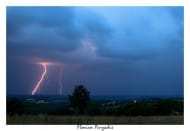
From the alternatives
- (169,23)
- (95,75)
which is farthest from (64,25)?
(169,23)

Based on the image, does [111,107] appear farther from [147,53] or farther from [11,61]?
[11,61]

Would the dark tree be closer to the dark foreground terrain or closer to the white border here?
the dark foreground terrain

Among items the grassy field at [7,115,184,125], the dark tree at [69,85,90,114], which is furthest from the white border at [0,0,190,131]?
the dark tree at [69,85,90,114]

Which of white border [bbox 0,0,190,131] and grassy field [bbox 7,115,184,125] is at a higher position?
white border [bbox 0,0,190,131]
